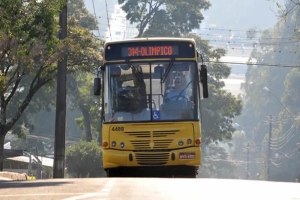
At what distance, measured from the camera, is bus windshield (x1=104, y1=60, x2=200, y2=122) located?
71.7ft

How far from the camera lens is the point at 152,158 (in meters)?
22.0

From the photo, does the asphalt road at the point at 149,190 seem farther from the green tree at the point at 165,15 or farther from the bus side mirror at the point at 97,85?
the green tree at the point at 165,15

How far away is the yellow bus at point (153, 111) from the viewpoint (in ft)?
71.7

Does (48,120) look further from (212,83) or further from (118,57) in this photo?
(118,57)

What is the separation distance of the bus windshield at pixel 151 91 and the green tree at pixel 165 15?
44.5 m

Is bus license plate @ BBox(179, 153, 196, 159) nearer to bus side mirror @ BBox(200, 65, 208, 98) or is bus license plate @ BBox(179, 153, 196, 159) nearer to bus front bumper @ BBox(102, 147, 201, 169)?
bus front bumper @ BBox(102, 147, 201, 169)

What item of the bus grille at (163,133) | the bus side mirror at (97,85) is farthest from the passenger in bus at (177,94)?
the bus side mirror at (97,85)

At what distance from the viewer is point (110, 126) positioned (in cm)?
2206

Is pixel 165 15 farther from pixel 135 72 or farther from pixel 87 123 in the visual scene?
pixel 135 72

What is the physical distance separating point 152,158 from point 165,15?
48.2m

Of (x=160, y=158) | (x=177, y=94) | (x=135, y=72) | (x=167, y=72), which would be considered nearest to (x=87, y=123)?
(x=135, y=72)

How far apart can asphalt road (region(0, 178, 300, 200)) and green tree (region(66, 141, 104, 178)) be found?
37143 mm

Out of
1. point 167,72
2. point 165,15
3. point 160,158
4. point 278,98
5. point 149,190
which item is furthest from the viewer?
point 278,98

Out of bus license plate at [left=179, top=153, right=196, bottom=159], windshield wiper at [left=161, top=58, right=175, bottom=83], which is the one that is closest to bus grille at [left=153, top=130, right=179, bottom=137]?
bus license plate at [left=179, top=153, right=196, bottom=159]
